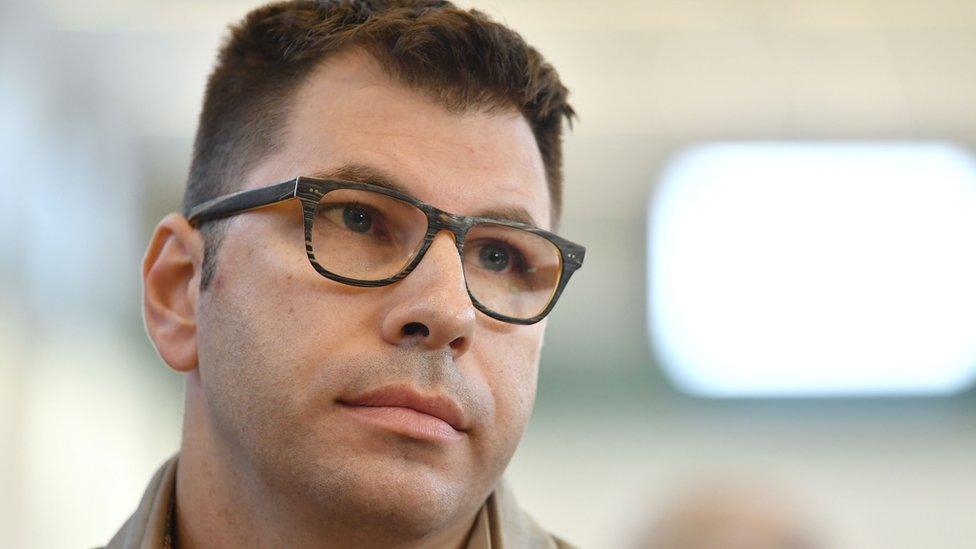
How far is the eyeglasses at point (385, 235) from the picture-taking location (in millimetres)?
1520

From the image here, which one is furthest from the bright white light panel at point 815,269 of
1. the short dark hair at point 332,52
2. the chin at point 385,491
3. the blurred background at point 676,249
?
the chin at point 385,491

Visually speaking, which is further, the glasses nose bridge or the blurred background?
the blurred background

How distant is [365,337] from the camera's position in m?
1.48

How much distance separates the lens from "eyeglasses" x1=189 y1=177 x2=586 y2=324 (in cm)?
152

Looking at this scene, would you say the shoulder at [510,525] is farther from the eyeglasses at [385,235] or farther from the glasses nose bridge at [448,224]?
the glasses nose bridge at [448,224]

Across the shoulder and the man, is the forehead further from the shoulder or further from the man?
the shoulder

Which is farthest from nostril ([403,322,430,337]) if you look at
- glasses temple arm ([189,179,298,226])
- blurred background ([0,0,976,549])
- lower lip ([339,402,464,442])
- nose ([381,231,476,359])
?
blurred background ([0,0,976,549])

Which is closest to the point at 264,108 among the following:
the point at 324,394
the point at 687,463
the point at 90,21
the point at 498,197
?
the point at 498,197

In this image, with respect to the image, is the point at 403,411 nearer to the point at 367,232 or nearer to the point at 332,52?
the point at 367,232

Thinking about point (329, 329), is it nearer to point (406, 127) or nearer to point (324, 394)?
point (324, 394)

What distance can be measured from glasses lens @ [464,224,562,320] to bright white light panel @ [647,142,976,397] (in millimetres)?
3501

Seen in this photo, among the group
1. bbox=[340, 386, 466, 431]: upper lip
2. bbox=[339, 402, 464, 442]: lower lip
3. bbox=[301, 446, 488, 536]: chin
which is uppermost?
bbox=[340, 386, 466, 431]: upper lip

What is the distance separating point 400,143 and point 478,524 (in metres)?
0.62

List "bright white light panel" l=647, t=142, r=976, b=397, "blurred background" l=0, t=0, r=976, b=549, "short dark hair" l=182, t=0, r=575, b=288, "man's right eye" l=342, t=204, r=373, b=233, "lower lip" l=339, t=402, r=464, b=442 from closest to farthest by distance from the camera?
1. "lower lip" l=339, t=402, r=464, b=442
2. "man's right eye" l=342, t=204, r=373, b=233
3. "short dark hair" l=182, t=0, r=575, b=288
4. "blurred background" l=0, t=0, r=976, b=549
5. "bright white light panel" l=647, t=142, r=976, b=397
